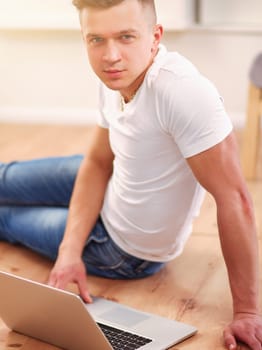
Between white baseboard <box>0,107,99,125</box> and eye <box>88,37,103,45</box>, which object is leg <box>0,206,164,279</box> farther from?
white baseboard <box>0,107,99,125</box>

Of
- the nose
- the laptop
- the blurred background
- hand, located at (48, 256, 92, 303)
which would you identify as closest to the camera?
the laptop

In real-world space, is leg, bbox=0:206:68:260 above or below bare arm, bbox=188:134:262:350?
below

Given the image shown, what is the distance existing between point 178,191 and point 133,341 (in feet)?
1.20

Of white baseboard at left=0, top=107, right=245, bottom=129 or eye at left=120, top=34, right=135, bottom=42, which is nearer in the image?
eye at left=120, top=34, right=135, bottom=42

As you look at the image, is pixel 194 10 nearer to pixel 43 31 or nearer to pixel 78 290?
pixel 43 31

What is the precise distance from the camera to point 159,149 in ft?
6.02

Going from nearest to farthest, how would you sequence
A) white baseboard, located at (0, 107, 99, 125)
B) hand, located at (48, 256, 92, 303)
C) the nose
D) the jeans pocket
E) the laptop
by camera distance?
the laptop, the nose, hand, located at (48, 256, 92, 303), the jeans pocket, white baseboard, located at (0, 107, 99, 125)

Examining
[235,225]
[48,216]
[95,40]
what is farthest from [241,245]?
[48,216]

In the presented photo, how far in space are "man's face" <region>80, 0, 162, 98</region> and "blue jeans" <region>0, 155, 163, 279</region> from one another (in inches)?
18.6

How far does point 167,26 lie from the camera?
3.65m

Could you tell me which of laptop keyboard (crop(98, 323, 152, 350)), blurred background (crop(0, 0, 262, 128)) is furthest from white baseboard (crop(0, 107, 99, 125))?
laptop keyboard (crop(98, 323, 152, 350))

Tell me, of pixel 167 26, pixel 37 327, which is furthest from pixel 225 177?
pixel 167 26

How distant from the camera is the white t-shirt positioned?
5.58 feet

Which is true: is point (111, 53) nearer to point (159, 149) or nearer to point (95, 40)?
point (95, 40)
